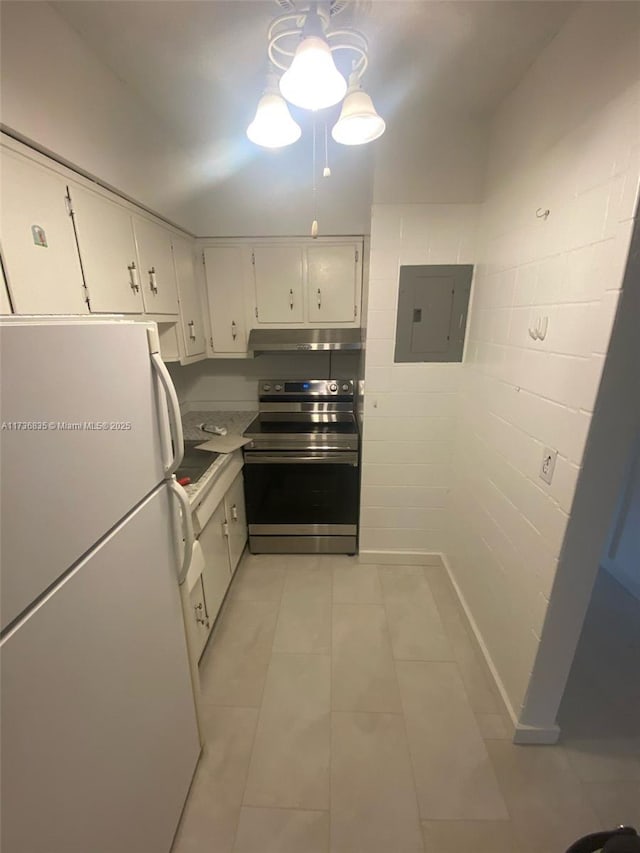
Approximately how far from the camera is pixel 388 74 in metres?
1.44

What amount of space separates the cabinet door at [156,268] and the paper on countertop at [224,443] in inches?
32.5

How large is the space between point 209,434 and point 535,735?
92.1 inches

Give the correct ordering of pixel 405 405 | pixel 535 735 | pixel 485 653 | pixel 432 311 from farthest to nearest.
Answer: pixel 405 405
pixel 432 311
pixel 485 653
pixel 535 735

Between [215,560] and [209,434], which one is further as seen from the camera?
[209,434]

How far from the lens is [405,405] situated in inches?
87.0

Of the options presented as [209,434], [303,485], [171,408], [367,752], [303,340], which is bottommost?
[367,752]

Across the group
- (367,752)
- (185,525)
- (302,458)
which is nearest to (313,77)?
(185,525)

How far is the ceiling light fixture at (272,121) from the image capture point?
1.18 meters

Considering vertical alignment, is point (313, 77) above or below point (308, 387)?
above

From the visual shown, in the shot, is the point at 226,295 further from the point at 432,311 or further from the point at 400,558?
the point at 400,558

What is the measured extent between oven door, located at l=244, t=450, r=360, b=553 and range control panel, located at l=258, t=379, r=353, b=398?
671 mm

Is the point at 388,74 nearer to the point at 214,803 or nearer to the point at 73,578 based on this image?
the point at 73,578

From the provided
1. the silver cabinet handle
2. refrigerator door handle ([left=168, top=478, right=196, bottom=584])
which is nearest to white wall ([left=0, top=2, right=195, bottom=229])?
the silver cabinet handle

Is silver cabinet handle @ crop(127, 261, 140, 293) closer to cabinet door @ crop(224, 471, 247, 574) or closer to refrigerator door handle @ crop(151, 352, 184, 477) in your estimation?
refrigerator door handle @ crop(151, 352, 184, 477)
